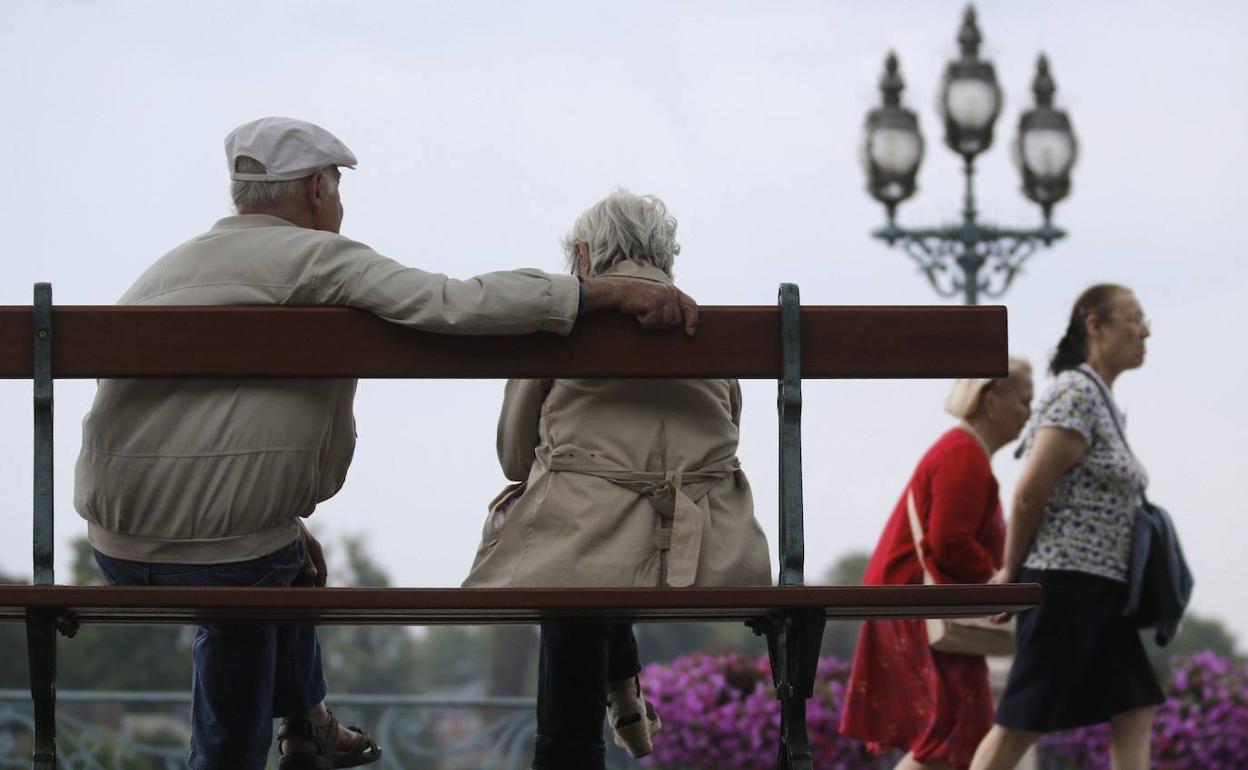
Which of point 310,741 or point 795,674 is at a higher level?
point 795,674

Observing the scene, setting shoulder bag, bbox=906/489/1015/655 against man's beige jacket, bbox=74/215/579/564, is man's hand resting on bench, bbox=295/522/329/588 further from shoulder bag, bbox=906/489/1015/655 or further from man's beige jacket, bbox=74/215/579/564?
shoulder bag, bbox=906/489/1015/655

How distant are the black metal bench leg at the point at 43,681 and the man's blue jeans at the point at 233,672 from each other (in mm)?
205

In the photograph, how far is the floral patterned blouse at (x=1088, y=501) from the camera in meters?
6.57

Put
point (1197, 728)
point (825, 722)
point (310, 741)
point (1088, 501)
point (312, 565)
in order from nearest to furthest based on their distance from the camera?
point (312, 565) → point (310, 741) → point (1088, 501) → point (825, 722) → point (1197, 728)

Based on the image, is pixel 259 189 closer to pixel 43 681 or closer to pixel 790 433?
pixel 43 681

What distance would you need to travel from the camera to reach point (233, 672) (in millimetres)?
4324

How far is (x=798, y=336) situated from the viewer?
13.6ft

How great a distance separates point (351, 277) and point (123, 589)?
2.40 feet

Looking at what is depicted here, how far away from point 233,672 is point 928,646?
10.7 feet

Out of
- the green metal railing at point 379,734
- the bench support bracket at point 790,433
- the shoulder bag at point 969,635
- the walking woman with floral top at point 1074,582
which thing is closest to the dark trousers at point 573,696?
the bench support bracket at point 790,433

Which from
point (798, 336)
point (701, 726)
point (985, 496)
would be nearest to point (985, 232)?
point (701, 726)

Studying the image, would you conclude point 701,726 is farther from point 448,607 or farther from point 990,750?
point 448,607

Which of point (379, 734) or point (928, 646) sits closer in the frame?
point (928, 646)

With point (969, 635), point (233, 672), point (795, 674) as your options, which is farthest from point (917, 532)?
point (233, 672)
